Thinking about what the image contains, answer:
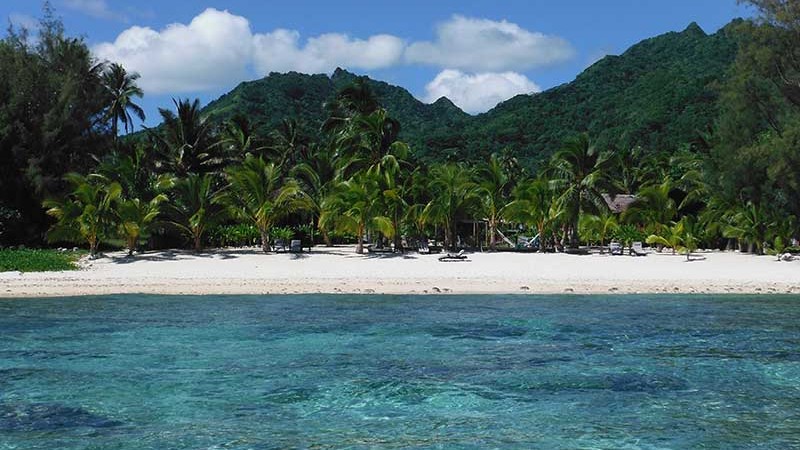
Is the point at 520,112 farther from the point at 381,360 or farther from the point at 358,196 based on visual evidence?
the point at 381,360

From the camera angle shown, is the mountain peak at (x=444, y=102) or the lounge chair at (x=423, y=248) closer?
the lounge chair at (x=423, y=248)

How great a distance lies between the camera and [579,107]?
267ft

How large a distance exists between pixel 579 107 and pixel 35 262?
6751 cm

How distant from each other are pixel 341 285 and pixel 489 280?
471 centimetres

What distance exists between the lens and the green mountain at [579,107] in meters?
66.1

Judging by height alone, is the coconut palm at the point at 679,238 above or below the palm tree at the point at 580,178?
below

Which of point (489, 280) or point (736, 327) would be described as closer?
point (736, 327)

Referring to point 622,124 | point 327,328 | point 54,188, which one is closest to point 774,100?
point 327,328

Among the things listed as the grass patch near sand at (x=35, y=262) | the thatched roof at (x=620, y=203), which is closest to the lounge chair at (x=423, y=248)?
the thatched roof at (x=620, y=203)

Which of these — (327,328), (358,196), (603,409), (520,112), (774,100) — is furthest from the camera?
(520,112)

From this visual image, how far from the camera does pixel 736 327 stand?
14.8 metres

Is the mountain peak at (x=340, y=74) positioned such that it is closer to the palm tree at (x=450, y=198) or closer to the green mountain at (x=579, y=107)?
the green mountain at (x=579, y=107)

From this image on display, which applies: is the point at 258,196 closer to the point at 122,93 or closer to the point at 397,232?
the point at 397,232

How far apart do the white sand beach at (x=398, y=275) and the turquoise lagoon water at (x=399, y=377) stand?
138 inches
